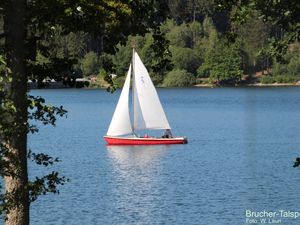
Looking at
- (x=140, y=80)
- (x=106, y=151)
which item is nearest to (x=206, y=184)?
(x=106, y=151)

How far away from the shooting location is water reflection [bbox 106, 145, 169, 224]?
119 feet

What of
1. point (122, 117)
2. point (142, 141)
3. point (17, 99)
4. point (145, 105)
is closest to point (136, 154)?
point (142, 141)

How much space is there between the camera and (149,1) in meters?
13.7

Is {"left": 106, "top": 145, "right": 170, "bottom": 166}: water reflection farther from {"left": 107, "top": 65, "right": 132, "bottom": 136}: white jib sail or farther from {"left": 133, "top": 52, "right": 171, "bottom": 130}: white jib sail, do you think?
{"left": 133, "top": 52, "right": 171, "bottom": 130}: white jib sail

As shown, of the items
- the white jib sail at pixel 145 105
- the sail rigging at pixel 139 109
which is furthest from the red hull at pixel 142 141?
the white jib sail at pixel 145 105

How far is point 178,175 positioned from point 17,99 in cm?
3659

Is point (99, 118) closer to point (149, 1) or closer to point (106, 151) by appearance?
point (106, 151)

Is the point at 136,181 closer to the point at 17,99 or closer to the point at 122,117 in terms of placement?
the point at 122,117

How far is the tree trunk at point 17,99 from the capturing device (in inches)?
497

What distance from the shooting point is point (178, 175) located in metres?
48.7

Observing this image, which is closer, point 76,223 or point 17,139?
point 17,139

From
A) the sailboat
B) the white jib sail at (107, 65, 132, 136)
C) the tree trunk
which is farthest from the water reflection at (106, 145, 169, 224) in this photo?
the tree trunk

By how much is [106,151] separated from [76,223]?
3032 cm

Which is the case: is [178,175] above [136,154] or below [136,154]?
above
